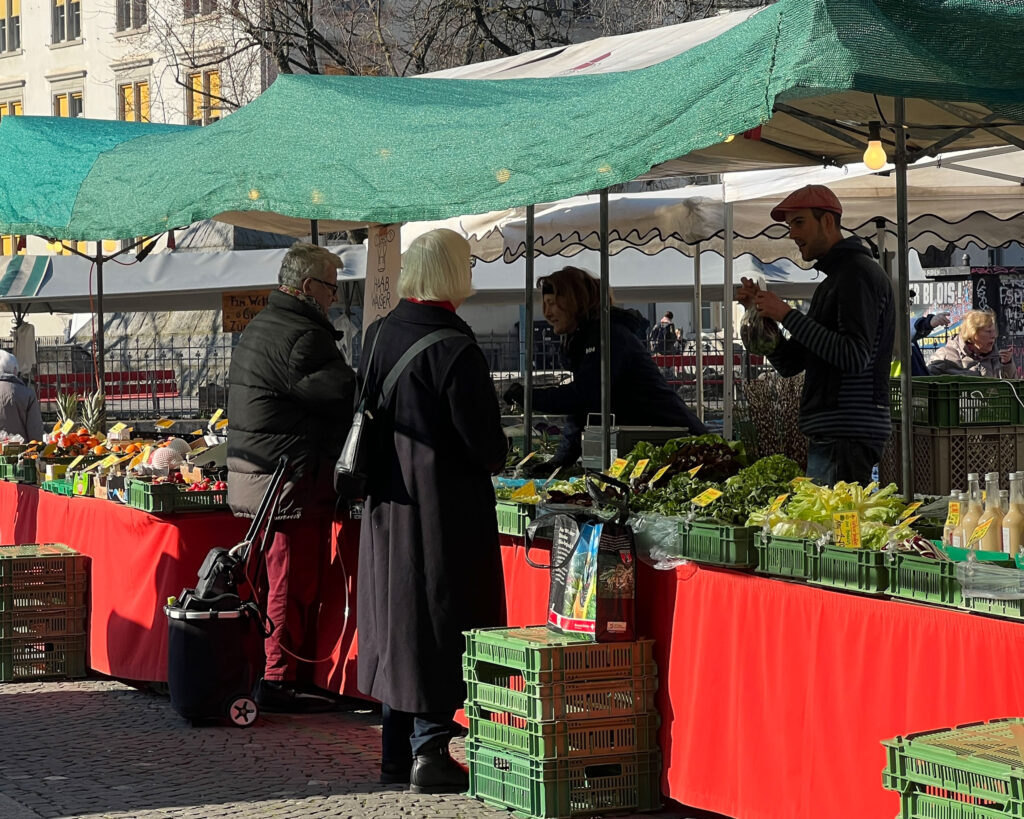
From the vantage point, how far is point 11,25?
4822 centimetres

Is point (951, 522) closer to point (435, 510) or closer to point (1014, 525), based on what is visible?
point (1014, 525)

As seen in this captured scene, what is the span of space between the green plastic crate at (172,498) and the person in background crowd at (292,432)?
0.38m

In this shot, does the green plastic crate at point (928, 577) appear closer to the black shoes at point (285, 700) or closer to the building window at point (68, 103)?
the black shoes at point (285, 700)

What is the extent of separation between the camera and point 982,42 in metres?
4.67

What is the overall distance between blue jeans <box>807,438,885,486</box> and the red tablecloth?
2745mm

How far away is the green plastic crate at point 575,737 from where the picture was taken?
530cm

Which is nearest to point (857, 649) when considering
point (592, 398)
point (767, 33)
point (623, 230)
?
point (767, 33)

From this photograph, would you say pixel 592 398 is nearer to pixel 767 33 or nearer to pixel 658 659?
pixel 658 659

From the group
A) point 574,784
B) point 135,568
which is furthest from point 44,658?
point 574,784

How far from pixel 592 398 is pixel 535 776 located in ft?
8.99

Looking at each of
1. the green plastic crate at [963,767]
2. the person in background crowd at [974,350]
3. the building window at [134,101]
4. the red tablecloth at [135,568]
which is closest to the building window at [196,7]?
the building window at [134,101]

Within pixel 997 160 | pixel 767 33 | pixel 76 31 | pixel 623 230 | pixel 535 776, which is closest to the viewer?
pixel 767 33

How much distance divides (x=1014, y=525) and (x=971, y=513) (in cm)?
19

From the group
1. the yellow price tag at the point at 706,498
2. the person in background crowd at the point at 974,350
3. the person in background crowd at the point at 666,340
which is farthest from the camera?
the person in background crowd at the point at 666,340
